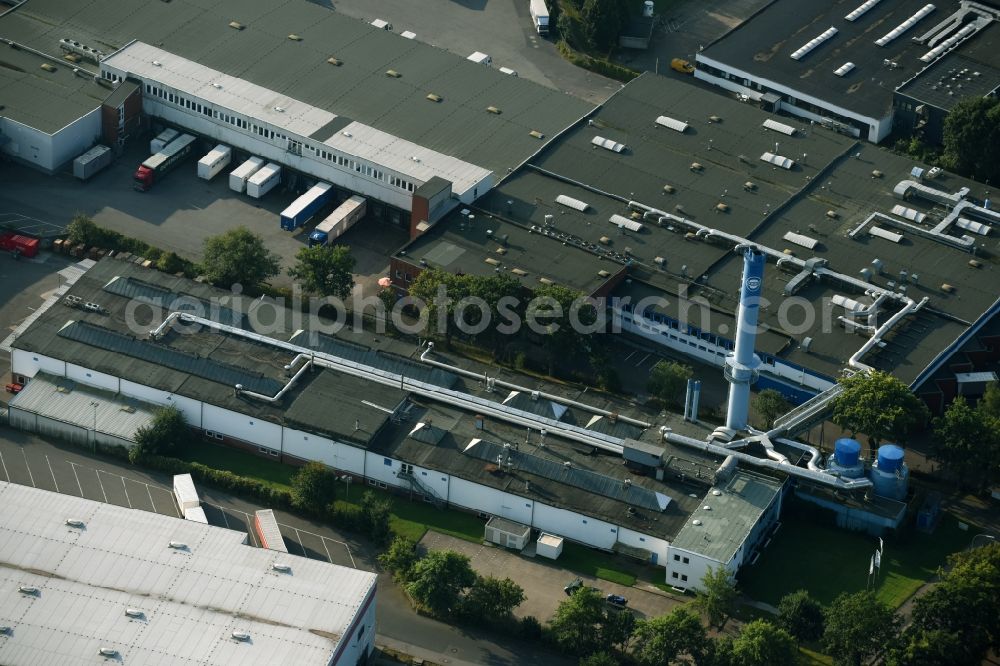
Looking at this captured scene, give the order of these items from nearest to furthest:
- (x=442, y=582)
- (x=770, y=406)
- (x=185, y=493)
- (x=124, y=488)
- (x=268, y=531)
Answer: (x=442, y=582) < (x=268, y=531) < (x=185, y=493) < (x=124, y=488) < (x=770, y=406)

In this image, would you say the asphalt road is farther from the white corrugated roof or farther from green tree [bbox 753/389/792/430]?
green tree [bbox 753/389/792/430]

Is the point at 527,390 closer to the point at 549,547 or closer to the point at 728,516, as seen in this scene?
the point at 549,547

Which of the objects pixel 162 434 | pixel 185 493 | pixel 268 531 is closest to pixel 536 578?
pixel 268 531

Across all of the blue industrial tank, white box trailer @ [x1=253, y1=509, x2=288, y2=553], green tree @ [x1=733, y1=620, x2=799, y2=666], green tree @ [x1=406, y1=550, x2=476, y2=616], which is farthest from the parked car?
the blue industrial tank

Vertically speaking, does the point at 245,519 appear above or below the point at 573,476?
below

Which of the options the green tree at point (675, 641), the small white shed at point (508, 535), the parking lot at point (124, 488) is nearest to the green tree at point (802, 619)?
the green tree at point (675, 641)

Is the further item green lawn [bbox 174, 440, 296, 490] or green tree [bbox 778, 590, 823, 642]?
green lawn [bbox 174, 440, 296, 490]

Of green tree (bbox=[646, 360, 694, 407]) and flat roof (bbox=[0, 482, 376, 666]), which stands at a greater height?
flat roof (bbox=[0, 482, 376, 666])
